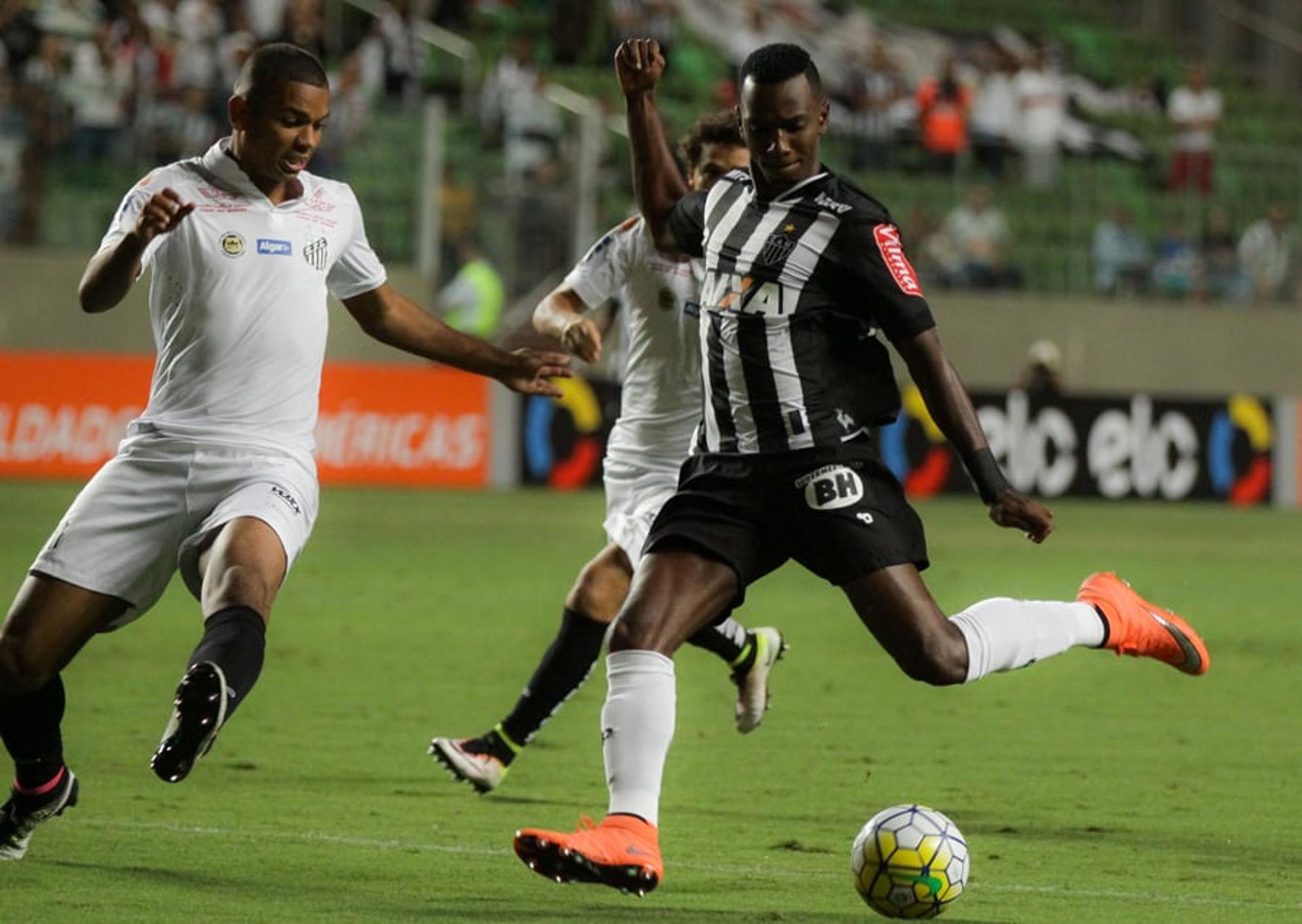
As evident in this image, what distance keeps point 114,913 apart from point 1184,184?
22643 millimetres

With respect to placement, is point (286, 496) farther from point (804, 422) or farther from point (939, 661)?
point (939, 661)

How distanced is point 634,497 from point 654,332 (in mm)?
565

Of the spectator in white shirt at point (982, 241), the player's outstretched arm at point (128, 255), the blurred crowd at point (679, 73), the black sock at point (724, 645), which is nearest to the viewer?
the player's outstretched arm at point (128, 255)

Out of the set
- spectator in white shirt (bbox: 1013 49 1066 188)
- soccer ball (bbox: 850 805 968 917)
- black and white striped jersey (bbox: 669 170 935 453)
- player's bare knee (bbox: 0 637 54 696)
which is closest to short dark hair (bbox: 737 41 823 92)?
black and white striped jersey (bbox: 669 170 935 453)

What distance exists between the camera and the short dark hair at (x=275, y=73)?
6.10 metres

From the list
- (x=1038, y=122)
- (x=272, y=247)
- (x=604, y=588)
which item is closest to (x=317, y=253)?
(x=272, y=247)

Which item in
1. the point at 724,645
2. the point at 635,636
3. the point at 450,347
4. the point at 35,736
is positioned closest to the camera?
the point at 635,636

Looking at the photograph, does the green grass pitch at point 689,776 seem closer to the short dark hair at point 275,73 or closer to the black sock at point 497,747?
the black sock at point 497,747

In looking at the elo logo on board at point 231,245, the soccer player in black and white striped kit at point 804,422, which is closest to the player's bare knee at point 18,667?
the elo logo on board at point 231,245

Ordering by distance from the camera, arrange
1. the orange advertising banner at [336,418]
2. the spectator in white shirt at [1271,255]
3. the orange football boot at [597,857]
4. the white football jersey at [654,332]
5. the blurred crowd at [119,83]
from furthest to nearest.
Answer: the spectator in white shirt at [1271,255] < the blurred crowd at [119,83] < the orange advertising banner at [336,418] < the white football jersey at [654,332] < the orange football boot at [597,857]

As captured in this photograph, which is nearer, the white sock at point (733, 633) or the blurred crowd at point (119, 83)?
the white sock at point (733, 633)

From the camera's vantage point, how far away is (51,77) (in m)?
22.0

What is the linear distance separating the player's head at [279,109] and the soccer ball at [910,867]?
2.22m

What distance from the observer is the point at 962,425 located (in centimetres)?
615
